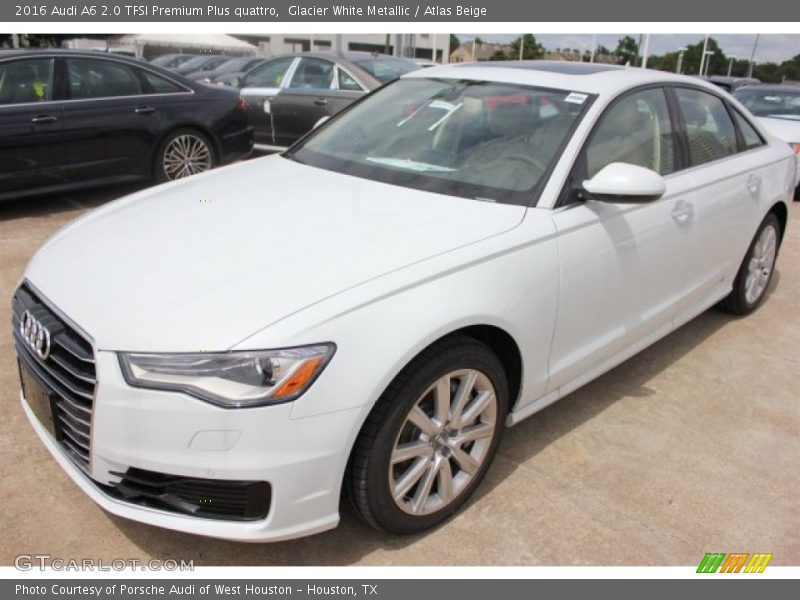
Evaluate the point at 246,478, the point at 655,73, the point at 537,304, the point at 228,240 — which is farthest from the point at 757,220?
the point at 246,478

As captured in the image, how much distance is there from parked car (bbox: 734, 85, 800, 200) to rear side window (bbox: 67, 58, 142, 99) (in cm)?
724

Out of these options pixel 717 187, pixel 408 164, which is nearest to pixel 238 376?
pixel 408 164

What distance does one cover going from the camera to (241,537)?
2.16m

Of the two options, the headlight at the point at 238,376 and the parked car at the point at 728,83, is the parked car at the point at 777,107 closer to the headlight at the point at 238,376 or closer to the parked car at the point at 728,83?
the parked car at the point at 728,83

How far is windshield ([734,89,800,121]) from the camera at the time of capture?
926 centimetres

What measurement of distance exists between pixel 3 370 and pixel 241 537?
2133mm

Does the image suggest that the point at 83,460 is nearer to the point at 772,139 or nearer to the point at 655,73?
the point at 655,73

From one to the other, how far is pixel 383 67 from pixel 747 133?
505cm

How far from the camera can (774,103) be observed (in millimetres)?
9547

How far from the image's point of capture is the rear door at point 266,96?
870 centimetres

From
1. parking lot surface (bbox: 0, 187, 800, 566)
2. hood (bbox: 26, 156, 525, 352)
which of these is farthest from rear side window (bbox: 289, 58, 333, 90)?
hood (bbox: 26, 156, 525, 352)

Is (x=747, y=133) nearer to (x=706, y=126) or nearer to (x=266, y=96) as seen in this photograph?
(x=706, y=126)

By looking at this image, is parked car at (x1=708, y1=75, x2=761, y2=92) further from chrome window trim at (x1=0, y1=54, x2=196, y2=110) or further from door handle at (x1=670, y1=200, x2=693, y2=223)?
door handle at (x1=670, y1=200, x2=693, y2=223)
